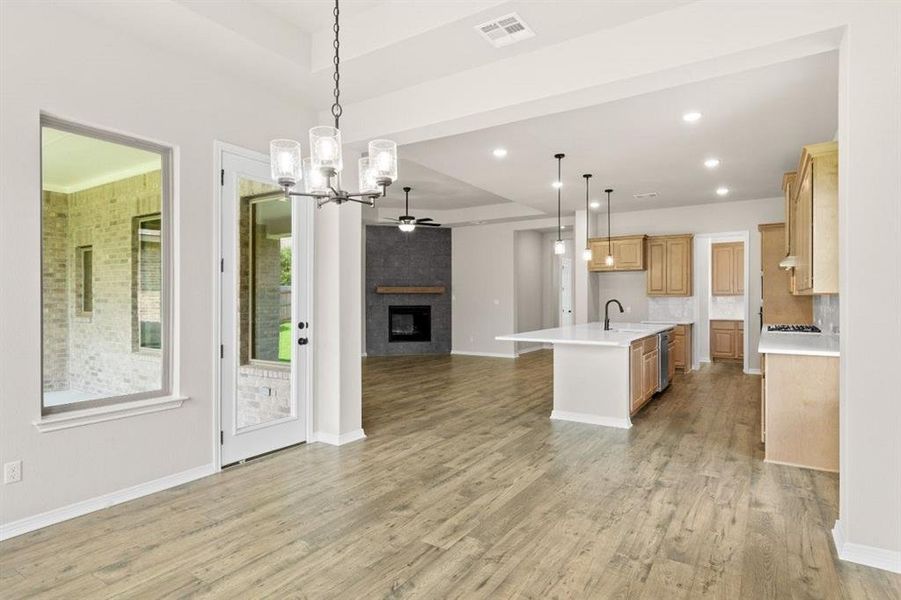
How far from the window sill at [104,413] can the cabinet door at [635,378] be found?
392cm

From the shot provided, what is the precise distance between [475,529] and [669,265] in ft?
22.7

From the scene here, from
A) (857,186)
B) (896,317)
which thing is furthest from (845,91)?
(896,317)

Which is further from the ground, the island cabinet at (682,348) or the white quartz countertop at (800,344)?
the white quartz countertop at (800,344)

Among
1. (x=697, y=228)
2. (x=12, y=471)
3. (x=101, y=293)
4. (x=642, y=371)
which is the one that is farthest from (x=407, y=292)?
(x=12, y=471)

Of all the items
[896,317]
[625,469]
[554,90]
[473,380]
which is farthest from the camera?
[473,380]

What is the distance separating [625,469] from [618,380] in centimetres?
133

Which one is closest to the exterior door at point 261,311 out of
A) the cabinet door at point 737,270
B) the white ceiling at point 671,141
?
the white ceiling at point 671,141

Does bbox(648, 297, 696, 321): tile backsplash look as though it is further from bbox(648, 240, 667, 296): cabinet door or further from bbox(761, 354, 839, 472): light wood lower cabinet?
bbox(761, 354, 839, 472): light wood lower cabinet

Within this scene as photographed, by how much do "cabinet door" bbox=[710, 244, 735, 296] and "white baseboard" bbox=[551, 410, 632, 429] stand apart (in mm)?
6085

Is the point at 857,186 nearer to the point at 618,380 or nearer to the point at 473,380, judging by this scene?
the point at 618,380

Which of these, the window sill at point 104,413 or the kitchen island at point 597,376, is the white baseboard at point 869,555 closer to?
the kitchen island at point 597,376

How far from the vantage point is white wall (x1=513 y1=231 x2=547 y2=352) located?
10.5m

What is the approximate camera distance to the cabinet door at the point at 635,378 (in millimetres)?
5023

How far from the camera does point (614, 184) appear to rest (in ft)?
22.5
